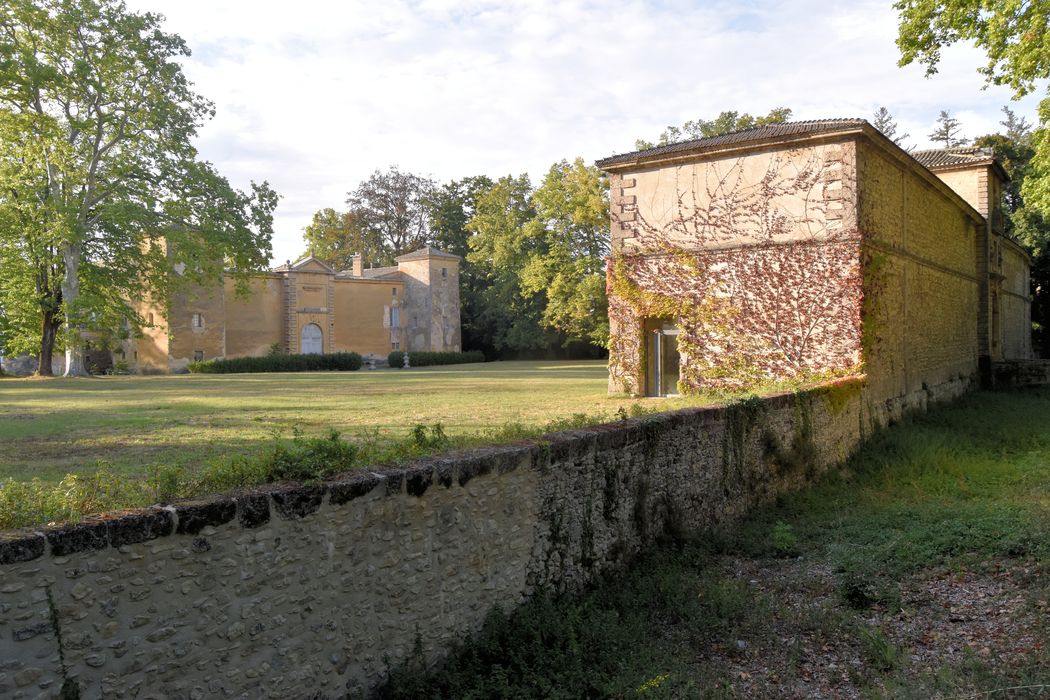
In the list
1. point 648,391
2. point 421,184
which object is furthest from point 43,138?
point 421,184

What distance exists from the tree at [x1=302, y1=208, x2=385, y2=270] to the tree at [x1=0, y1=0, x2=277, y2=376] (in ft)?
95.7

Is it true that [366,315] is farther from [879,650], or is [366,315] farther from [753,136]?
[879,650]

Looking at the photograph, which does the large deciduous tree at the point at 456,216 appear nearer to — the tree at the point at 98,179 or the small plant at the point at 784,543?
the tree at the point at 98,179

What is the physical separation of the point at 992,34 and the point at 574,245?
81.8 feet

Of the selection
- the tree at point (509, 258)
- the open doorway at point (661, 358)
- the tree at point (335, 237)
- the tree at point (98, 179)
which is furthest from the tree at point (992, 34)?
the tree at point (335, 237)

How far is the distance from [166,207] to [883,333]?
25681 millimetres

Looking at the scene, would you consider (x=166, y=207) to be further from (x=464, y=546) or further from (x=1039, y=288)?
(x=1039, y=288)

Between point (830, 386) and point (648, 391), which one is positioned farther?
point (648, 391)

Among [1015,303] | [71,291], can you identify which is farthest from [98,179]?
[1015,303]

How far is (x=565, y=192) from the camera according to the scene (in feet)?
116

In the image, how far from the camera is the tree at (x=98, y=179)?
26.6 meters

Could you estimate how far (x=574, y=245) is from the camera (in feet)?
124

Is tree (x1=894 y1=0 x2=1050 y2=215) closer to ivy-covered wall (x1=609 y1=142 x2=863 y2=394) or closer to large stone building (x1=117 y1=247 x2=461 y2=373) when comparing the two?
ivy-covered wall (x1=609 y1=142 x2=863 y2=394)

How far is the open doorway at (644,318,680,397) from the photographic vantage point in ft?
60.5
